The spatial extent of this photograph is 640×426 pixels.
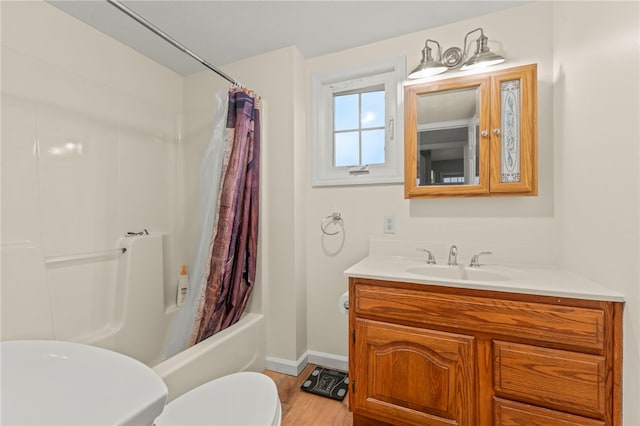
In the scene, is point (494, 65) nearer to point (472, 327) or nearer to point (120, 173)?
point (472, 327)

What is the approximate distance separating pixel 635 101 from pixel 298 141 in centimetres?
158

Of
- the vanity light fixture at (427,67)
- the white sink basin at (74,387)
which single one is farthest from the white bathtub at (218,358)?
the vanity light fixture at (427,67)

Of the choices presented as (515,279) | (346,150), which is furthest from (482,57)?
(515,279)

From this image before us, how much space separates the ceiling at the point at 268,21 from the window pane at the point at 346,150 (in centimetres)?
60

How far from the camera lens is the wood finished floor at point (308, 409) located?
145 centimetres

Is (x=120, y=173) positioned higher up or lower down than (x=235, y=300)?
higher up

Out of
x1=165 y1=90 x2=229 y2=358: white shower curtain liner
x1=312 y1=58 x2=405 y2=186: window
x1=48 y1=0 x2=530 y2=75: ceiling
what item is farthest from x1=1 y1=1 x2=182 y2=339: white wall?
x1=312 y1=58 x2=405 y2=186: window

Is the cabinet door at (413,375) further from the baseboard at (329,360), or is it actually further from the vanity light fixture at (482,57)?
the vanity light fixture at (482,57)

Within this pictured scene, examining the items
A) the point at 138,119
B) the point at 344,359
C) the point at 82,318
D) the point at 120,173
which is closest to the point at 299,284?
the point at 344,359

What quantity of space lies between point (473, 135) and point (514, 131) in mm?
193

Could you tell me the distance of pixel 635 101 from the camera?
3.03 feet

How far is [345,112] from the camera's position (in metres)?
1.98

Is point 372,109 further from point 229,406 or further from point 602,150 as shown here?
point 229,406

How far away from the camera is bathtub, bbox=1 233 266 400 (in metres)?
1.19
